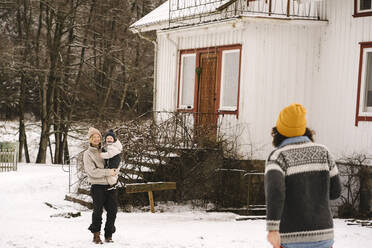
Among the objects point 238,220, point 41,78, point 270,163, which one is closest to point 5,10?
point 41,78

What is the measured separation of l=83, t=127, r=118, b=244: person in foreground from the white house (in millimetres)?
5887

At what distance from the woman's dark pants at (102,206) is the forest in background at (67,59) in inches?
716

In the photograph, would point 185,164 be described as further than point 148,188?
Yes

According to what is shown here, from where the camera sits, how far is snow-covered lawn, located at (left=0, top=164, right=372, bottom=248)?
849cm

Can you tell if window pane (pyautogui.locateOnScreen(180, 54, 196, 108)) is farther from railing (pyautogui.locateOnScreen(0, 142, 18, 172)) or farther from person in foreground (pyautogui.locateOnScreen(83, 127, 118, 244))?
railing (pyautogui.locateOnScreen(0, 142, 18, 172))

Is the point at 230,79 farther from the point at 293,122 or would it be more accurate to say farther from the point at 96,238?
the point at 293,122

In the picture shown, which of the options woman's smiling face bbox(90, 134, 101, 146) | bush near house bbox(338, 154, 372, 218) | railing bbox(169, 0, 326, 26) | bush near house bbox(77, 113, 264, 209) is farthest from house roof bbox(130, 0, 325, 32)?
woman's smiling face bbox(90, 134, 101, 146)

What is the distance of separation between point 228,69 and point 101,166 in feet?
23.1

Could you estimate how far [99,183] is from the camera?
27.0 feet

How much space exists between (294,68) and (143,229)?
6333 mm

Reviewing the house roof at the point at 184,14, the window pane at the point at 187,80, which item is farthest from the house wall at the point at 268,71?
the window pane at the point at 187,80

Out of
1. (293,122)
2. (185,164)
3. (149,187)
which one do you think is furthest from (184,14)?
(293,122)

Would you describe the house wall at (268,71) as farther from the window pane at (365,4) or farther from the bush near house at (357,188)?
the bush near house at (357,188)

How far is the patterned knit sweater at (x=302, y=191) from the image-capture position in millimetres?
3992
